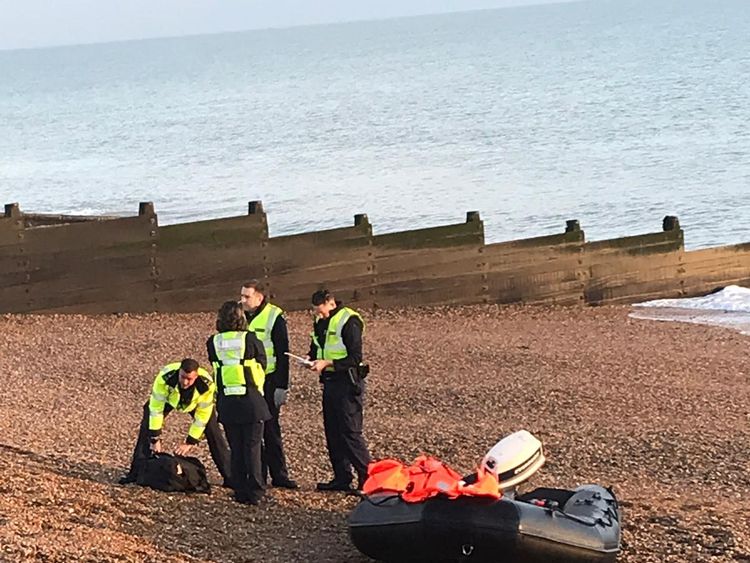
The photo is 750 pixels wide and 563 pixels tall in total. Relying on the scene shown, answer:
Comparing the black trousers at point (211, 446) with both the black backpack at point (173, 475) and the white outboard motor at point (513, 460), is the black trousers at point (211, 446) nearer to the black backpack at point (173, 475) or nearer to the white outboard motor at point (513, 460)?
the black backpack at point (173, 475)

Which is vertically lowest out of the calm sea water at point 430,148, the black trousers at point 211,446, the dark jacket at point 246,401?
the black trousers at point 211,446

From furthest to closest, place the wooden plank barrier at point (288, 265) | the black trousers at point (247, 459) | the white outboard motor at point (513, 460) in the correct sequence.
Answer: the wooden plank barrier at point (288, 265)
the black trousers at point (247, 459)
the white outboard motor at point (513, 460)

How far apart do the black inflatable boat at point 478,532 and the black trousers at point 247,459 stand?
165 centimetres

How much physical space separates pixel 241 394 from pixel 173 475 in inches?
33.6

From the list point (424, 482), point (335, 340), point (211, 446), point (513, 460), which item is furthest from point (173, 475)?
point (513, 460)

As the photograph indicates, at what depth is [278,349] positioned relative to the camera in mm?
10859

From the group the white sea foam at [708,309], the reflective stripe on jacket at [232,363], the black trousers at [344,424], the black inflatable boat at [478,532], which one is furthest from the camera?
the white sea foam at [708,309]

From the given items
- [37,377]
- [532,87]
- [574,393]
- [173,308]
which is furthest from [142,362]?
[532,87]

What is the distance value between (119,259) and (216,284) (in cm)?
141

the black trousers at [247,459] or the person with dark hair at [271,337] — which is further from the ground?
the person with dark hair at [271,337]

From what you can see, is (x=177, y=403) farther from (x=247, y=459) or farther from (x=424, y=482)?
(x=424, y=482)

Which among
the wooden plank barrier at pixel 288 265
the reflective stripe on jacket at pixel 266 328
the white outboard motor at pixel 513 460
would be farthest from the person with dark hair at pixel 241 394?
the wooden plank barrier at pixel 288 265

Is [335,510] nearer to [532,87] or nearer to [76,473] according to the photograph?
[76,473]

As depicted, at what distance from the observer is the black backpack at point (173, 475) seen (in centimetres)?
1062
